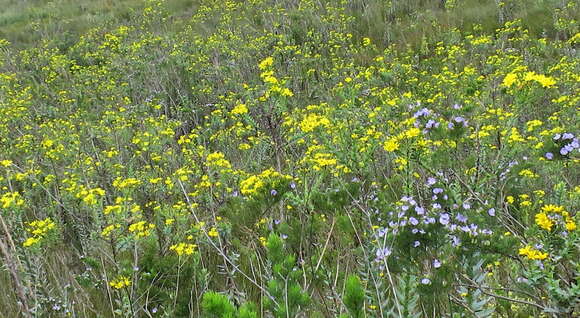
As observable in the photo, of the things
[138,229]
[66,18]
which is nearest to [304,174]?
[138,229]

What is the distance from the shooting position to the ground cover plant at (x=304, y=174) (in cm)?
173

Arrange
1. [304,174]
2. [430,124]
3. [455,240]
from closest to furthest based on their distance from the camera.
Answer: [455,240]
[430,124]
[304,174]

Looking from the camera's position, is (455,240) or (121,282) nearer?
(455,240)

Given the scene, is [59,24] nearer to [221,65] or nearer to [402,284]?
[221,65]

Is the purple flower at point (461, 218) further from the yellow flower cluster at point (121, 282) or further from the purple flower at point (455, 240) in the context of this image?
the yellow flower cluster at point (121, 282)

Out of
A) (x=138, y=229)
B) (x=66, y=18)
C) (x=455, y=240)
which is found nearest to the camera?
(x=455, y=240)

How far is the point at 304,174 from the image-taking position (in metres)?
2.44

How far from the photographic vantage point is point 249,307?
1198 millimetres

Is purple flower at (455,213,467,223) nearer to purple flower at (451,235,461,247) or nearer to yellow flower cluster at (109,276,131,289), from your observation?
purple flower at (451,235,461,247)

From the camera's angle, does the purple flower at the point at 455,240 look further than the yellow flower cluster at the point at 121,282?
No

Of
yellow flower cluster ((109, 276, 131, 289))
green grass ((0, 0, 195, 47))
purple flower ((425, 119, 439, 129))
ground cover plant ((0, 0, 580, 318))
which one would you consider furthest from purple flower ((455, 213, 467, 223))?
green grass ((0, 0, 195, 47))

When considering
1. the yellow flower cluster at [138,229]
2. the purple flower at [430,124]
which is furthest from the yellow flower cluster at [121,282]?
the purple flower at [430,124]

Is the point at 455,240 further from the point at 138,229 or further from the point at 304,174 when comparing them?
the point at 138,229

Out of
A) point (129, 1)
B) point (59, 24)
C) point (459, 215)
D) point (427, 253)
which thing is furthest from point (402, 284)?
point (129, 1)
